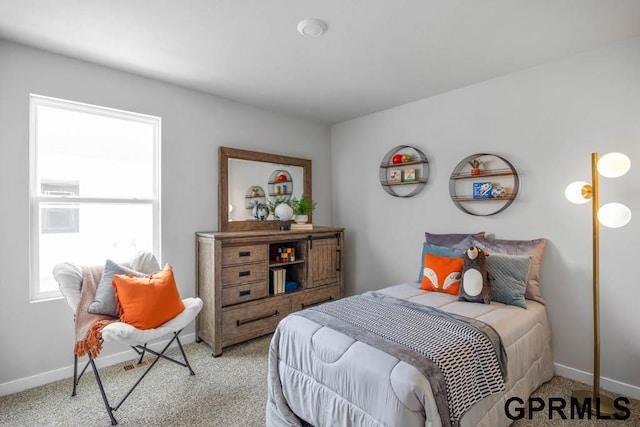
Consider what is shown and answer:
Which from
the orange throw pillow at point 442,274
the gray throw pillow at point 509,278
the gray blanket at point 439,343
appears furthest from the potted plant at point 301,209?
the gray throw pillow at point 509,278

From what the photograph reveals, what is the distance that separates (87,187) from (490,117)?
3.59 metres

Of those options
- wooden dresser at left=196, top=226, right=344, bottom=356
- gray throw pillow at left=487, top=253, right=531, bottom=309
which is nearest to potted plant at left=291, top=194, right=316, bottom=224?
wooden dresser at left=196, top=226, right=344, bottom=356

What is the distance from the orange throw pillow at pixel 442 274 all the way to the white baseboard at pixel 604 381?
1.03 metres

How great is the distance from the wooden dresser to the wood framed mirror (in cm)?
38

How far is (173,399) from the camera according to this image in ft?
7.21

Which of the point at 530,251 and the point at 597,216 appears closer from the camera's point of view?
the point at 597,216

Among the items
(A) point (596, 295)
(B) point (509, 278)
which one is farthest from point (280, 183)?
(A) point (596, 295)

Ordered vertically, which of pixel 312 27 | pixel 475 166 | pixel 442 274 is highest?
pixel 312 27

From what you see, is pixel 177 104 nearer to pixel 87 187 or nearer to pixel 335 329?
pixel 87 187

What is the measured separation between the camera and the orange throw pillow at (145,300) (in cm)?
218

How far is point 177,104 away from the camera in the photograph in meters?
3.08

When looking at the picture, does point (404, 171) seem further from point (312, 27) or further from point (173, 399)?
point (173, 399)

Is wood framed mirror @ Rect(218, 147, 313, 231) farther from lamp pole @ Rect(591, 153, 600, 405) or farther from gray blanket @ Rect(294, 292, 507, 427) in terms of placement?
lamp pole @ Rect(591, 153, 600, 405)

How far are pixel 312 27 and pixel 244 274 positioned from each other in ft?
6.97
